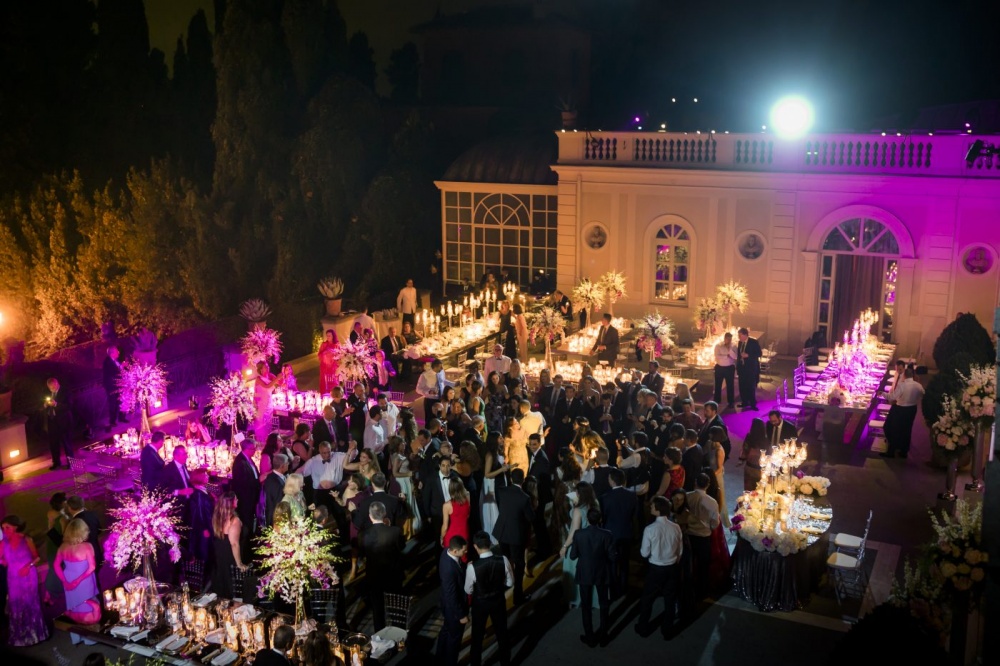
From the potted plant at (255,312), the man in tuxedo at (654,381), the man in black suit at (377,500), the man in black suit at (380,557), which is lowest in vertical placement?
the man in black suit at (380,557)

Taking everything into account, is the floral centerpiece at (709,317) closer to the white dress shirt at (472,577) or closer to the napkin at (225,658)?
the white dress shirt at (472,577)

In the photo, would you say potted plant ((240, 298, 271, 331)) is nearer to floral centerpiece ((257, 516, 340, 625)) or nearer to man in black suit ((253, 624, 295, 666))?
floral centerpiece ((257, 516, 340, 625))

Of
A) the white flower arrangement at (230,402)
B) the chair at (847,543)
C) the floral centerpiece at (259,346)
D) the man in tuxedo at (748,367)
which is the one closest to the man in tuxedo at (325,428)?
the white flower arrangement at (230,402)

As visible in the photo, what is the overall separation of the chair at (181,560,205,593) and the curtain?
1448 centimetres

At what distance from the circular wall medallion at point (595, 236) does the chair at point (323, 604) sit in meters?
14.0

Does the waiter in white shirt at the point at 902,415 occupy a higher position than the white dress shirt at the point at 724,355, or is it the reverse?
the white dress shirt at the point at 724,355

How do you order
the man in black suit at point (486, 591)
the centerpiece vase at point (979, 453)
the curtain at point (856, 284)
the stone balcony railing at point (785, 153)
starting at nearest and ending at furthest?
the man in black suit at point (486, 591) < the centerpiece vase at point (979, 453) < the stone balcony railing at point (785, 153) < the curtain at point (856, 284)

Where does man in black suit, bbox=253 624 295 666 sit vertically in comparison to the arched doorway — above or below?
below

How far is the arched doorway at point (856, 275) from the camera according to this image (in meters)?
20.2

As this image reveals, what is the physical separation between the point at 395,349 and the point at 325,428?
6.21m

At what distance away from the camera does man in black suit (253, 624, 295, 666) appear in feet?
24.8

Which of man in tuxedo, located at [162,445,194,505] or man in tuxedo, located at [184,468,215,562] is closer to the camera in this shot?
man in tuxedo, located at [184,468,215,562]

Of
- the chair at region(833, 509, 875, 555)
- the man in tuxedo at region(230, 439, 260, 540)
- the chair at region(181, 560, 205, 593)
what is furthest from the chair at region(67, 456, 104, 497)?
the chair at region(833, 509, 875, 555)

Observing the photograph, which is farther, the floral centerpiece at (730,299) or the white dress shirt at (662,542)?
the floral centerpiece at (730,299)
